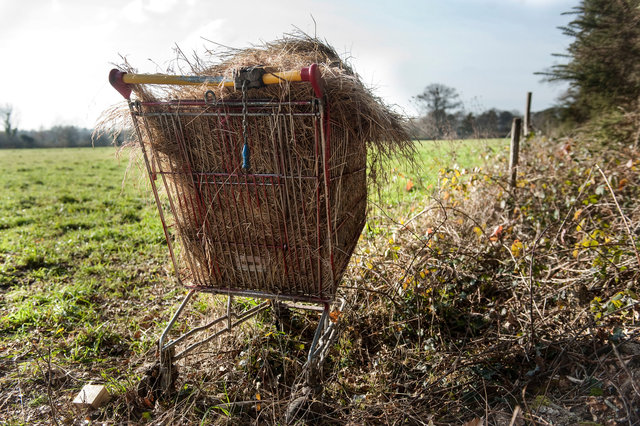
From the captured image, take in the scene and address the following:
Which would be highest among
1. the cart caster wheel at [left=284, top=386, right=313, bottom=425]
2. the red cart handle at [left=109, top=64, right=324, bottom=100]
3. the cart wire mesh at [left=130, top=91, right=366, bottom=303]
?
the red cart handle at [left=109, top=64, right=324, bottom=100]

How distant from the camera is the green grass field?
2.58 m

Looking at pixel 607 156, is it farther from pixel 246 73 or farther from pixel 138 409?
pixel 138 409

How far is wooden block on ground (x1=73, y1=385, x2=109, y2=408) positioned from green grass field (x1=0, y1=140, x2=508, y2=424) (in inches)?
3.2

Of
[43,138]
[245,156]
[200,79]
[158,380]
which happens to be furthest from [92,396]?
[43,138]

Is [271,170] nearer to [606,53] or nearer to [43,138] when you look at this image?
[606,53]

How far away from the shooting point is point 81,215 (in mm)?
6516

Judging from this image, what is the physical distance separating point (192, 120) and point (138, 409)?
1.63 m

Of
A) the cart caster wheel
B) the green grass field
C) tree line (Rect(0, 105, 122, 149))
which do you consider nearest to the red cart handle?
the green grass field

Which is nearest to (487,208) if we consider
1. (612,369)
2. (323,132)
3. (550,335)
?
(550,335)

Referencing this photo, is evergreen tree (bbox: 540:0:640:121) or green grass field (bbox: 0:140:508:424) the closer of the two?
green grass field (bbox: 0:140:508:424)

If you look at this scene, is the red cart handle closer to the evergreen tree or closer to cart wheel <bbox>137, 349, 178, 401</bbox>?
cart wheel <bbox>137, 349, 178, 401</bbox>

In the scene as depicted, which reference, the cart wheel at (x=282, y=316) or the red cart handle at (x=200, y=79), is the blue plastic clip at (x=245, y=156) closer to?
the red cart handle at (x=200, y=79)

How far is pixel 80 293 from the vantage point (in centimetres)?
370

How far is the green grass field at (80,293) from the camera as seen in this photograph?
258 centimetres
